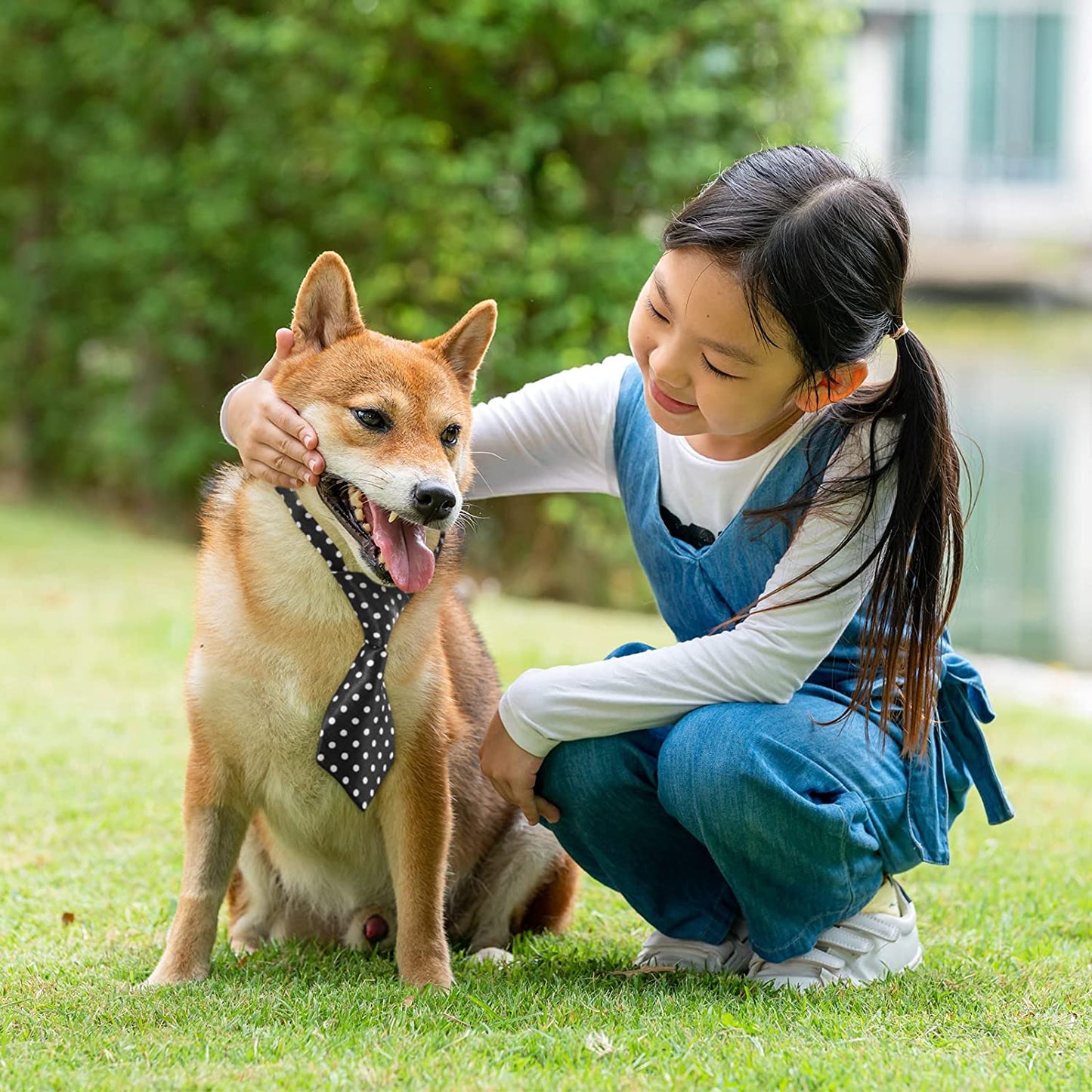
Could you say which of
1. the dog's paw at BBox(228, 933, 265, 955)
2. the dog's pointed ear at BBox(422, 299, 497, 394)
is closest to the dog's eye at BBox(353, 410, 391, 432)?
the dog's pointed ear at BBox(422, 299, 497, 394)

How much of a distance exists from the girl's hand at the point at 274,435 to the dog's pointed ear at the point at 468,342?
0.31 m

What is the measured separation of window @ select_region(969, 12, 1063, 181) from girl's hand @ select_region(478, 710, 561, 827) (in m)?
28.2

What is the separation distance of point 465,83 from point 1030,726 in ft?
16.8

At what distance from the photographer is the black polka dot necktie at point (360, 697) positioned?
8.32 ft

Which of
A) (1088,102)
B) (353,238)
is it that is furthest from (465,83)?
(1088,102)

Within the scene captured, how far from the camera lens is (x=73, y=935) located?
9.59ft

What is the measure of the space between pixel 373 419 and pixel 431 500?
21 cm

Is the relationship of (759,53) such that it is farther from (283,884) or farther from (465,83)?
(283,884)

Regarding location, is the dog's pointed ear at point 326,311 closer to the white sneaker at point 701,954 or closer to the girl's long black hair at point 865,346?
the girl's long black hair at point 865,346

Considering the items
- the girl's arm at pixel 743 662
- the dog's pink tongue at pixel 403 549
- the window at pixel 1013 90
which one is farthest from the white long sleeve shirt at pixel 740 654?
the window at pixel 1013 90

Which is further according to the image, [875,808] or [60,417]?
[60,417]

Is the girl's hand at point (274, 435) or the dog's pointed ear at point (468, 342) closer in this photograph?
the girl's hand at point (274, 435)

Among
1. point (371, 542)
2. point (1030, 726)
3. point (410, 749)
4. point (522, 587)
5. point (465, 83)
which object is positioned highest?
point (465, 83)

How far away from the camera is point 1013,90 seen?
28.6m
